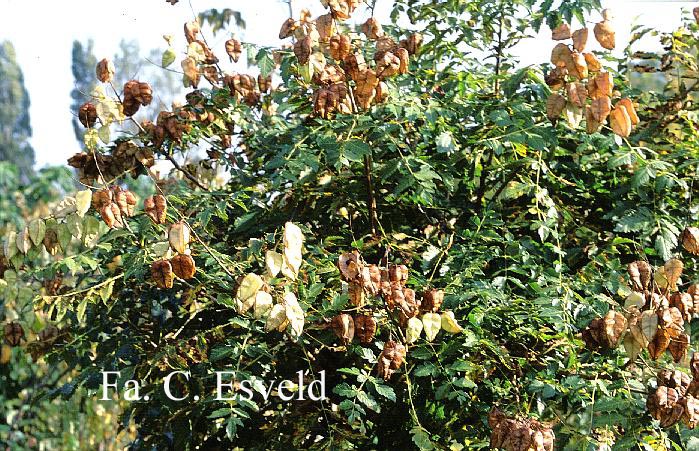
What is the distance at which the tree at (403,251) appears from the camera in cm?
181

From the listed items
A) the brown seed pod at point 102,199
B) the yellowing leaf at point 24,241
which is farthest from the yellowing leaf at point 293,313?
the yellowing leaf at point 24,241

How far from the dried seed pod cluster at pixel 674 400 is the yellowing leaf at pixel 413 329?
0.45 metres

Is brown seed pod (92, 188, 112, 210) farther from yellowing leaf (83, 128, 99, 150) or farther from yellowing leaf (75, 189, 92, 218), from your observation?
yellowing leaf (83, 128, 99, 150)

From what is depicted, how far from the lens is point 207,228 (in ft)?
7.87

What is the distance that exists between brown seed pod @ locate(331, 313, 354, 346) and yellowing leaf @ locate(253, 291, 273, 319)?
0.18m

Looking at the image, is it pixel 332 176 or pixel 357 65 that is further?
pixel 332 176

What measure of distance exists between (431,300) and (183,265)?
50 centimetres

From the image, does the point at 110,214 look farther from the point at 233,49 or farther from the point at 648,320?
the point at 648,320

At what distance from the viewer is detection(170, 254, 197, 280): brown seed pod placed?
1776 mm

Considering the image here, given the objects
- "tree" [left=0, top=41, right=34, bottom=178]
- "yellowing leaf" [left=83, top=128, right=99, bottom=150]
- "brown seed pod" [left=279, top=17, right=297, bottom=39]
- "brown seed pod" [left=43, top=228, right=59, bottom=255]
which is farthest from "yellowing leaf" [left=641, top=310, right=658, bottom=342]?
"tree" [left=0, top=41, right=34, bottom=178]

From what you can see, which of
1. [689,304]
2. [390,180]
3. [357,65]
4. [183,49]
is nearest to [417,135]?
[390,180]

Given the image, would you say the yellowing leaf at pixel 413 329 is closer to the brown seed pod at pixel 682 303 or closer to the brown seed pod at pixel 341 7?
the brown seed pod at pixel 682 303

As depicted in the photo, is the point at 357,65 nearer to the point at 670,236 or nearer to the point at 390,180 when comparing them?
the point at 390,180

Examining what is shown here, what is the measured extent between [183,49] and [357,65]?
0.86m
